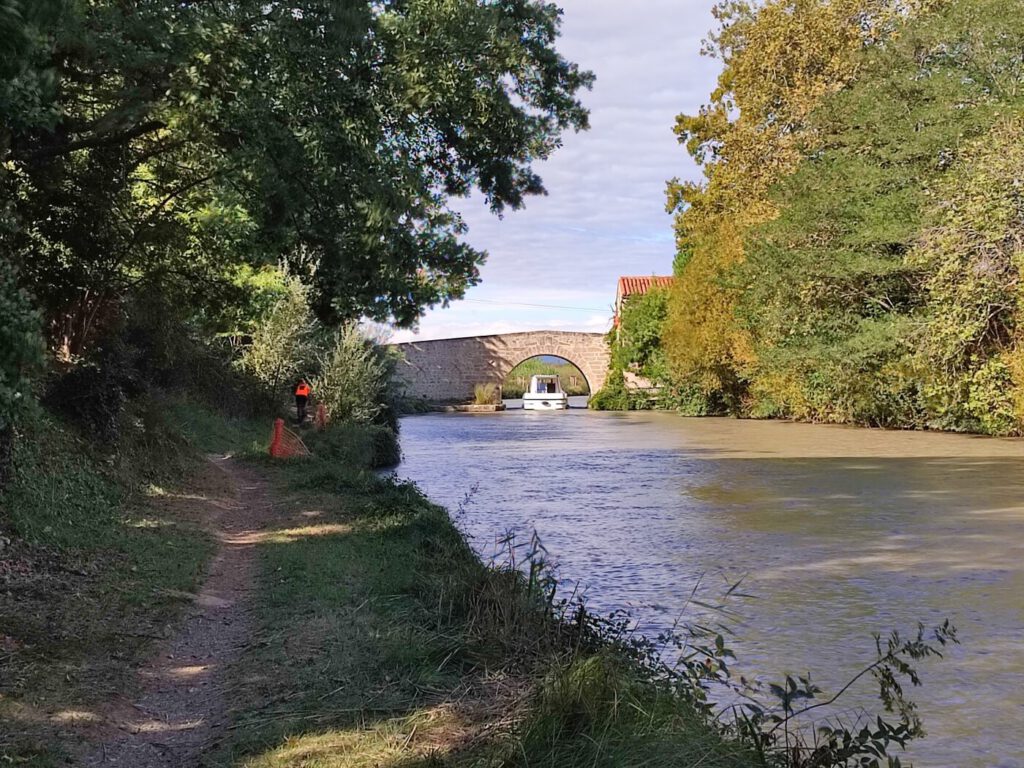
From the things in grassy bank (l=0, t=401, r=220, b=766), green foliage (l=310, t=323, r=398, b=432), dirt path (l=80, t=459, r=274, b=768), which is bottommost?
dirt path (l=80, t=459, r=274, b=768)

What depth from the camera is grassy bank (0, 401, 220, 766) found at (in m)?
4.24

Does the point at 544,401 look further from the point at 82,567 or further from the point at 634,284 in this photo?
the point at 82,567

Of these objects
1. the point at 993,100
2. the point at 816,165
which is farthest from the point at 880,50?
the point at 993,100

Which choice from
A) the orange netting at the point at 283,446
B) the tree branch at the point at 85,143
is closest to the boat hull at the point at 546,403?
the orange netting at the point at 283,446

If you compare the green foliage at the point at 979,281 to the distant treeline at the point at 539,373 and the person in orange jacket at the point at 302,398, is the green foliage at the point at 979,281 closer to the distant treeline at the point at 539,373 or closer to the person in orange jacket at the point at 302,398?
the person in orange jacket at the point at 302,398

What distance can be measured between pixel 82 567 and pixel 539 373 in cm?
7208

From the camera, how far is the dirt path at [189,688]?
3814 millimetres

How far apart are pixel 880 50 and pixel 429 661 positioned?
2511 cm

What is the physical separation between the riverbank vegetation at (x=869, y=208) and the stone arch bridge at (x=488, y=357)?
88.4ft

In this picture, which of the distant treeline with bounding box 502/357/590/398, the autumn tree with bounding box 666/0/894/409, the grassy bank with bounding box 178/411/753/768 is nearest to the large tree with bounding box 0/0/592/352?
the grassy bank with bounding box 178/411/753/768

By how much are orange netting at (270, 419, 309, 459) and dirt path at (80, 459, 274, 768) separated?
7.92 m

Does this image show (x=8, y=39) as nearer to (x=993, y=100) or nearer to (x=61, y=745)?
(x=61, y=745)

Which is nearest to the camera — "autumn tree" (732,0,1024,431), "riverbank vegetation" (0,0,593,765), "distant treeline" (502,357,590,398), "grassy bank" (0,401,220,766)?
"grassy bank" (0,401,220,766)

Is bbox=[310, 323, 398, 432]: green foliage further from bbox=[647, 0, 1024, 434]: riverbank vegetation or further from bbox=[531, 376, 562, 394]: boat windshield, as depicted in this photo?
bbox=[531, 376, 562, 394]: boat windshield
